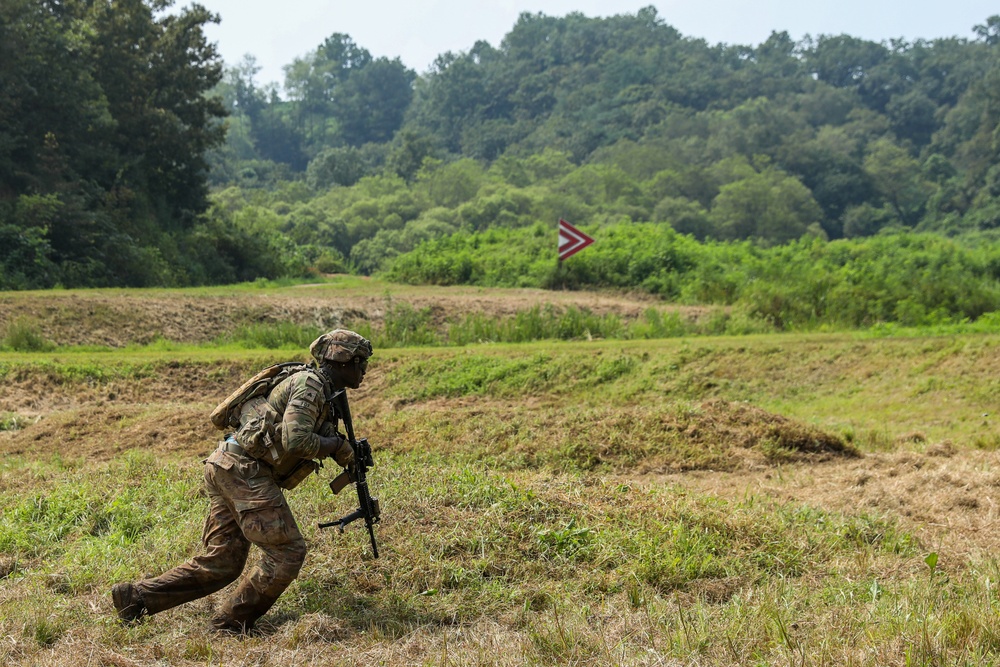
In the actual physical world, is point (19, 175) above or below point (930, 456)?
above

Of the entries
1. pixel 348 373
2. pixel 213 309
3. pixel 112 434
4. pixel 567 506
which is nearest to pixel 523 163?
pixel 213 309

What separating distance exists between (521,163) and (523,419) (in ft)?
175

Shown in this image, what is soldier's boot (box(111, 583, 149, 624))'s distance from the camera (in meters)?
5.43

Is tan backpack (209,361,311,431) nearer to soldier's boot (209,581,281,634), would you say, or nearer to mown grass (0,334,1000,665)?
soldier's boot (209,581,281,634)

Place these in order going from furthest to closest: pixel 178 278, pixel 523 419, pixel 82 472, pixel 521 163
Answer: pixel 521 163, pixel 178 278, pixel 523 419, pixel 82 472

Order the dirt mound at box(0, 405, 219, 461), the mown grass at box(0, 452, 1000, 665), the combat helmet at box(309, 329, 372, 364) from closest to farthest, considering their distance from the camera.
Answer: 1. the mown grass at box(0, 452, 1000, 665)
2. the combat helmet at box(309, 329, 372, 364)
3. the dirt mound at box(0, 405, 219, 461)

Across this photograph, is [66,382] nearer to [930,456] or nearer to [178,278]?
[930,456]

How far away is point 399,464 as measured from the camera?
29.1ft

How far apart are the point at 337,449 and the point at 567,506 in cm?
229

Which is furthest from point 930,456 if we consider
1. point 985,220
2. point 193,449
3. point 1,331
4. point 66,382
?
point 985,220

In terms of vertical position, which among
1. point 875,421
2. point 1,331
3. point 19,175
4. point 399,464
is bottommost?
point 875,421

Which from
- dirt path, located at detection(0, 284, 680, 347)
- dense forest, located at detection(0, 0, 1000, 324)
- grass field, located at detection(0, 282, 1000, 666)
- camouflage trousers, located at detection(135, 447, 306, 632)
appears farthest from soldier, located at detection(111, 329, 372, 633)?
dense forest, located at detection(0, 0, 1000, 324)

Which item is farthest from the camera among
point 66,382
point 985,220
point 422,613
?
point 985,220

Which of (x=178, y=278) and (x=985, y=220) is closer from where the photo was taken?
(x=178, y=278)
